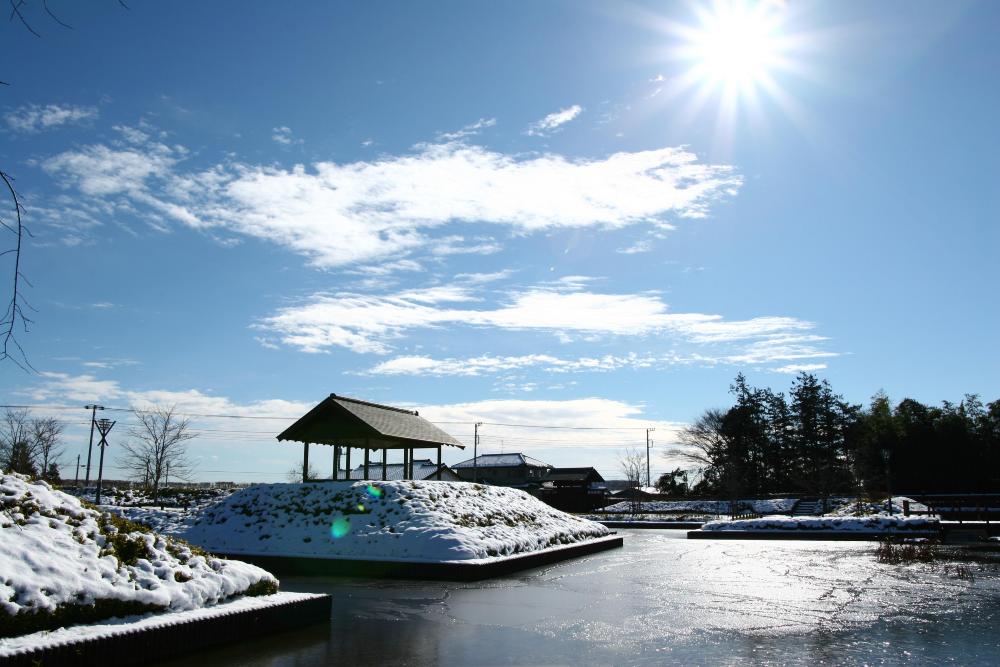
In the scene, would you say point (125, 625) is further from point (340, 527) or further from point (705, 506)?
point (705, 506)

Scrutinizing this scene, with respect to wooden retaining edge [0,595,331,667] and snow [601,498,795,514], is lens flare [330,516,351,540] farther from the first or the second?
snow [601,498,795,514]

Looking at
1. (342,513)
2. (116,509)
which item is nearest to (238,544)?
(342,513)

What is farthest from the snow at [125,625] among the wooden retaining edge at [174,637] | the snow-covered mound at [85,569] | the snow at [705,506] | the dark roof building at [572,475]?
the dark roof building at [572,475]

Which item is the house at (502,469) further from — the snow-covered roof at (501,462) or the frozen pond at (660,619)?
the frozen pond at (660,619)

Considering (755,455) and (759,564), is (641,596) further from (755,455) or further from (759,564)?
(755,455)

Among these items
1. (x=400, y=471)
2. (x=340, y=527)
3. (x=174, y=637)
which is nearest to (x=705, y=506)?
(x=400, y=471)

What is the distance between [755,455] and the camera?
67.7 m

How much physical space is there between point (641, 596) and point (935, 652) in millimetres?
5151

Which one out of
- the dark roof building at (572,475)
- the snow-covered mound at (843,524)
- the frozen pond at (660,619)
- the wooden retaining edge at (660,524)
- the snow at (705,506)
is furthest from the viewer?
the dark roof building at (572,475)

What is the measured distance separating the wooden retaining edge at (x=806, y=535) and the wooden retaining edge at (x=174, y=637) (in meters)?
21.6

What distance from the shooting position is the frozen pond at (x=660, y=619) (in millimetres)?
7914

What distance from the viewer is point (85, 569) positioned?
7.70m

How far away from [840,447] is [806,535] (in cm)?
4250

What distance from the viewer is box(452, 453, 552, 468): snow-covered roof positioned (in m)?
69.4
